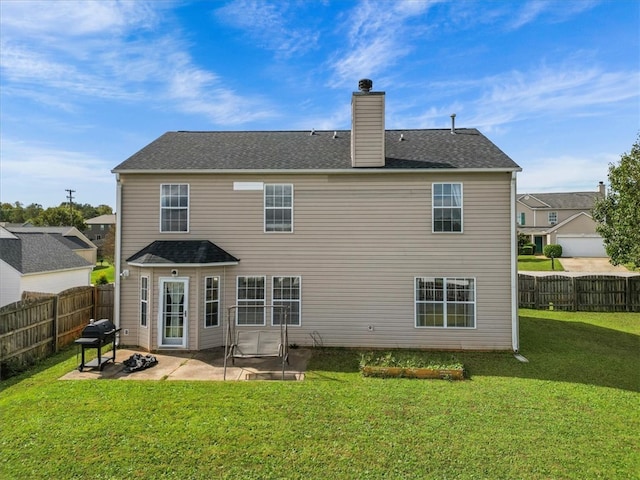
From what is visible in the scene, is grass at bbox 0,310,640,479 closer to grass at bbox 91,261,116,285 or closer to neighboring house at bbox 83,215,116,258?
grass at bbox 91,261,116,285

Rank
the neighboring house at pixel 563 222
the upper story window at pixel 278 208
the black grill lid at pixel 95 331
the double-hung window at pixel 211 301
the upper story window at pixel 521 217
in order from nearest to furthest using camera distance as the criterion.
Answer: the black grill lid at pixel 95 331
the double-hung window at pixel 211 301
the upper story window at pixel 278 208
the neighboring house at pixel 563 222
the upper story window at pixel 521 217

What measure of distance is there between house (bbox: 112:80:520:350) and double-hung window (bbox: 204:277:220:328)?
0.12 feet

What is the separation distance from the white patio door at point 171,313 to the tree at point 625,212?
2015cm

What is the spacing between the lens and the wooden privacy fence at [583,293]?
15.7m

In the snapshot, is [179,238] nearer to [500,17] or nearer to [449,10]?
[449,10]

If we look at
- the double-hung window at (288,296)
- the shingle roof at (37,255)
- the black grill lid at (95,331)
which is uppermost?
the shingle roof at (37,255)

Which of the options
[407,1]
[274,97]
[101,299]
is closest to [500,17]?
[407,1]

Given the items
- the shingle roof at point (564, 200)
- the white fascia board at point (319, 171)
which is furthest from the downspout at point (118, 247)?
the shingle roof at point (564, 200)

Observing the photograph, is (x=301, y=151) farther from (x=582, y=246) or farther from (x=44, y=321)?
(x=582, y=246)

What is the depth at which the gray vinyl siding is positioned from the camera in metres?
10.4

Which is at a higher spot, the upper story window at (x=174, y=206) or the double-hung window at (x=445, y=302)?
the upper story window at (x=174, y=206)

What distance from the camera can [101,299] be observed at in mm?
12641

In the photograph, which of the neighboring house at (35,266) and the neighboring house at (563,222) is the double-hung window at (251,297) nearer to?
the neighboring house at (35,266)

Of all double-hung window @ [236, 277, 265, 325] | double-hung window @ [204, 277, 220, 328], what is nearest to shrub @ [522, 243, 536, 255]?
double-hung window @ [236, 277, 265, 325]
